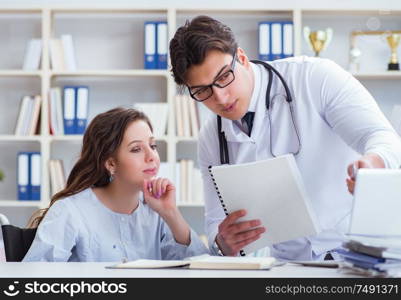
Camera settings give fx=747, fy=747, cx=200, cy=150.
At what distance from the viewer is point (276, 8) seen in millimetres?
4590

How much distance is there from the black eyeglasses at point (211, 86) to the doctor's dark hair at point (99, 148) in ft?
1.73

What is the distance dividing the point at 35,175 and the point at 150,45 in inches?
41.7

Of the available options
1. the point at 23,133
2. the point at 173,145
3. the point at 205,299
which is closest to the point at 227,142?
the point at 205,299

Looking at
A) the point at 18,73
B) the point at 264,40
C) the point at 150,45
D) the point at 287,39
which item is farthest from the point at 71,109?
the point at 287,39

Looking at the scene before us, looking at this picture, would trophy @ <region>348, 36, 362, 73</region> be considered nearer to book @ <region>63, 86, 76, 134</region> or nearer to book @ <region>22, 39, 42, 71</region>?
book @ <region>63, 86, 76, 134</region>

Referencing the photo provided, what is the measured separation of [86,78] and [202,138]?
9.04 feet

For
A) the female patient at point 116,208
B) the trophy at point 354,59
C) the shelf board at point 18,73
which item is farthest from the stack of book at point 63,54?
the female patient at point 116,208

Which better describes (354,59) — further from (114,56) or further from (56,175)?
(56,175)

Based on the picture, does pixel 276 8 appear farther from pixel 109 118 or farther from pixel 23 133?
pixel 109 118

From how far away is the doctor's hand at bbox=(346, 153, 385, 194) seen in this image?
5.00 ft

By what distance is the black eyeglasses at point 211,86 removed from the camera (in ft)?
6.13

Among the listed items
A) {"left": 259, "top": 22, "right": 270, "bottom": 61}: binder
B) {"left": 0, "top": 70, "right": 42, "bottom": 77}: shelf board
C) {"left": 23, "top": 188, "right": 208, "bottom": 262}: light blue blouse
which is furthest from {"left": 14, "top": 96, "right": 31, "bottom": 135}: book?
{"left": 23, "top": 188, "right": 208, "bottom": 262}: light blue blouse

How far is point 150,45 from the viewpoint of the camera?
180 inches

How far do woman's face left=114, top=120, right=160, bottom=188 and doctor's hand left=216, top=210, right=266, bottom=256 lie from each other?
50 centimetres
